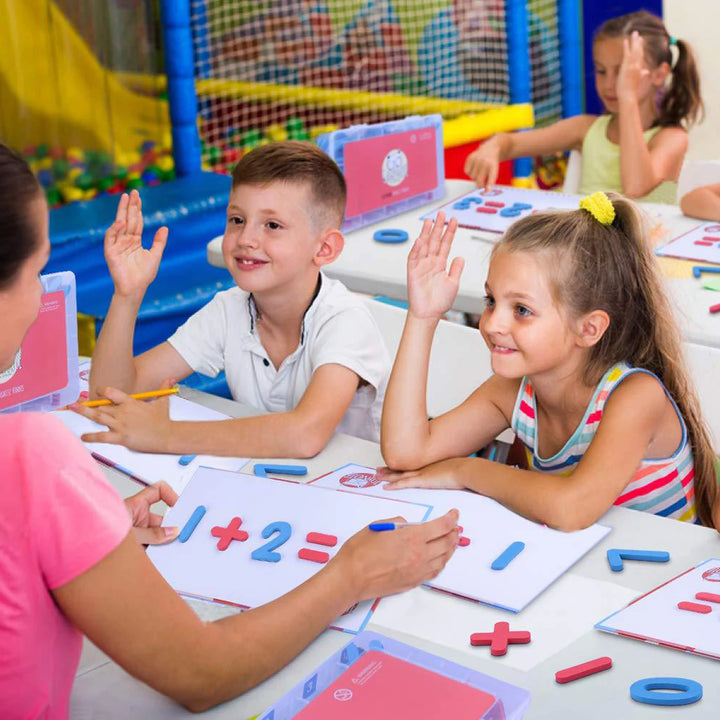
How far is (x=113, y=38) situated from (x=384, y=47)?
49.1 inches

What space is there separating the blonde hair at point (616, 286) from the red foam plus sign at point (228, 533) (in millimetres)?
522

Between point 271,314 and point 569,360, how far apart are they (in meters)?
0.57

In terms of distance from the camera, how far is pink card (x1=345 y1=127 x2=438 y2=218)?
2.43 m

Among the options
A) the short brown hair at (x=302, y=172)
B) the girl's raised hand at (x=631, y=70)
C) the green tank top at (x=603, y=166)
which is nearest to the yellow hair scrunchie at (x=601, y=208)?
the short brown hair at (x=302, y=172)

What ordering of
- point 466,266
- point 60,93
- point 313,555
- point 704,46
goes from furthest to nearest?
point 704,46 → point 60,93 → point 466,266 → point 313,555

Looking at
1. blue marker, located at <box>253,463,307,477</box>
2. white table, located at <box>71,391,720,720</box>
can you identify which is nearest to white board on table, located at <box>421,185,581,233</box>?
blue marker, located at <box>253,463,307,477</box>

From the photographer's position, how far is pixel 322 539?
1.17 metres

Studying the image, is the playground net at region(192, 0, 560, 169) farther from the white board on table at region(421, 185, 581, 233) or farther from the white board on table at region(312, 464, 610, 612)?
→ the white board on table at region(312, 464, 610, 612)

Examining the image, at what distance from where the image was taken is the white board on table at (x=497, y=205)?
2.44m

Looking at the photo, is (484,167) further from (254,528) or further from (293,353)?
(254,528)

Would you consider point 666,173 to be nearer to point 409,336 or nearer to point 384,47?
point 409,336

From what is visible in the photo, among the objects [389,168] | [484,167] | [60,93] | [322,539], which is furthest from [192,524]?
[60,93]

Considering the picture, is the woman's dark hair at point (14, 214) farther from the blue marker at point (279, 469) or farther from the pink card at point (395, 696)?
the blue marker at point (279, 469)

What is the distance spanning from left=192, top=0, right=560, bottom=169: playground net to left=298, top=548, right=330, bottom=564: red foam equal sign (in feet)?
11.5
